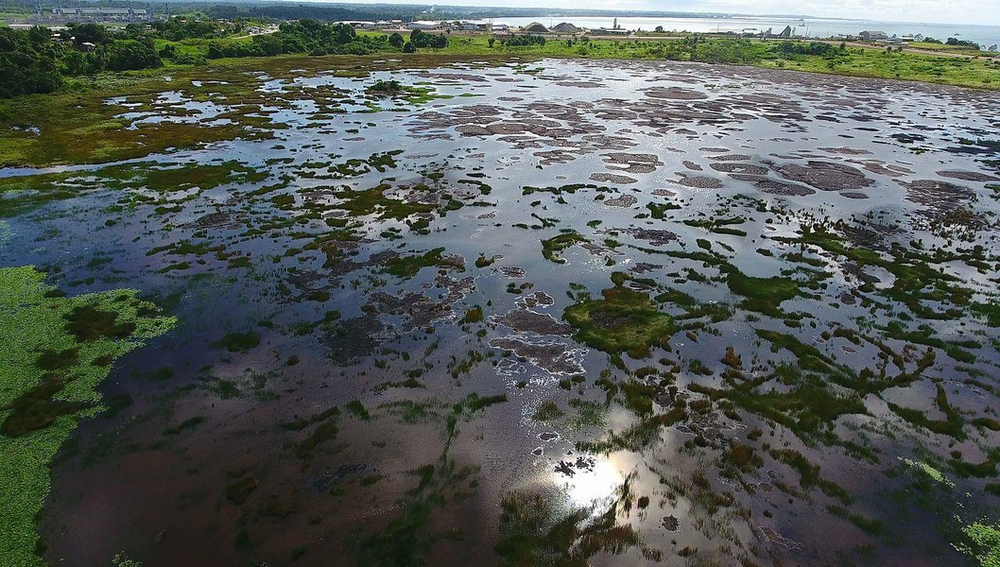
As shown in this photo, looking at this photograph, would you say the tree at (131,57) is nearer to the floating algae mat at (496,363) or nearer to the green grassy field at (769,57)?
the green grassy field at (769,57)

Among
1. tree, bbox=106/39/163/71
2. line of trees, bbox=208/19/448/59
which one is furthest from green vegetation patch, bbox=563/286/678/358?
line of trees, bbox=208/19/448/59

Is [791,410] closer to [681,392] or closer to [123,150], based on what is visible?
[681,392]

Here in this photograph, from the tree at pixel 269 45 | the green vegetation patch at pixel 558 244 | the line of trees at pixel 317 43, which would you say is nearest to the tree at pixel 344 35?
the line of trees at pixel 317 43

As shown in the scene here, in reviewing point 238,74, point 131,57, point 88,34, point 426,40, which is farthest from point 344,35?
point 131,57

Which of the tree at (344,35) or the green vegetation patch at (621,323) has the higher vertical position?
the tree at (344,35)

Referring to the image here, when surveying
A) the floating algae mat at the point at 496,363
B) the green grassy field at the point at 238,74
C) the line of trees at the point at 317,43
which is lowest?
the floating algae mat at the point at 496,363
